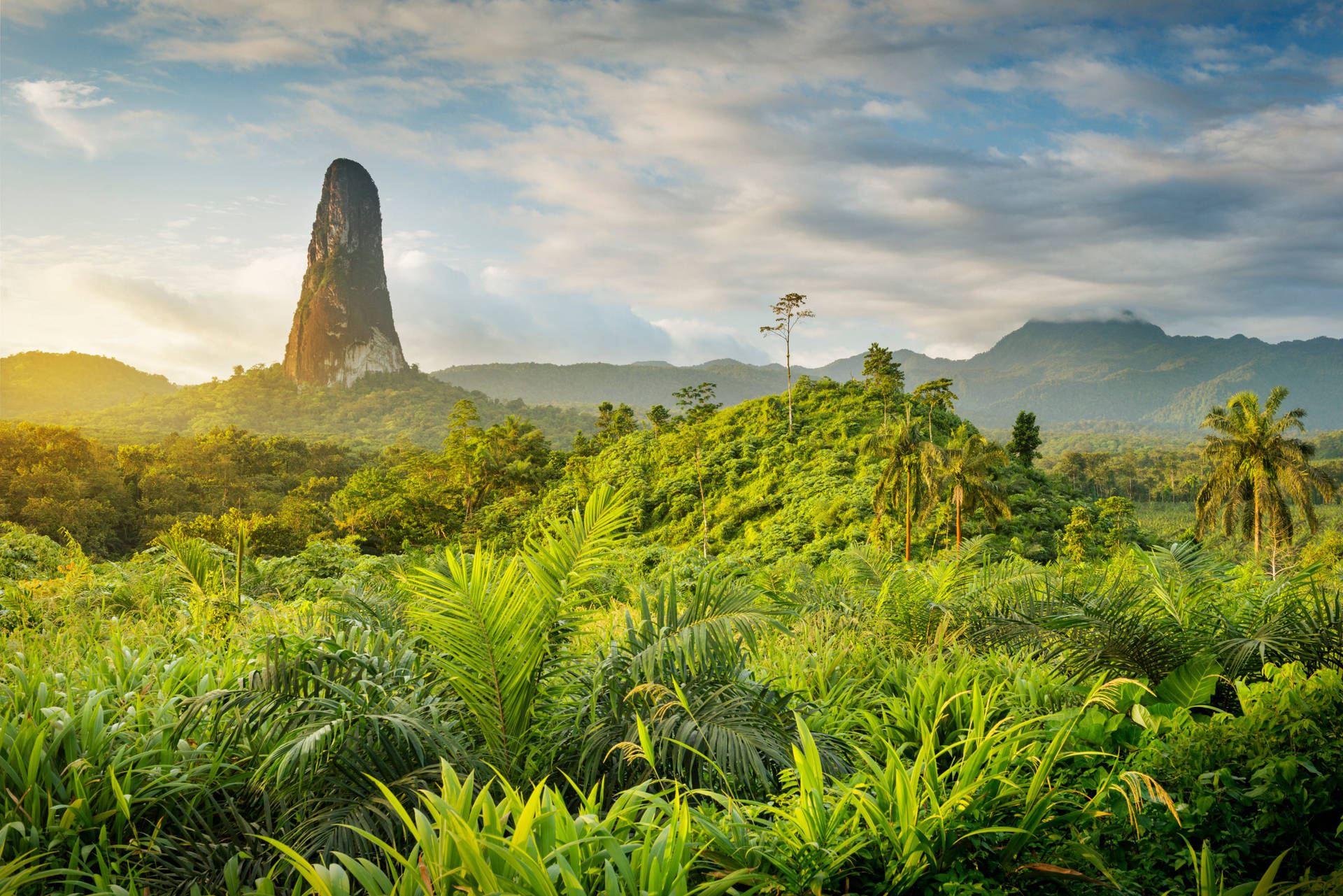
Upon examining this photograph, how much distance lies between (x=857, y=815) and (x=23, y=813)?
112 inches

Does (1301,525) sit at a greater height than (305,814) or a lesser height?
lesser

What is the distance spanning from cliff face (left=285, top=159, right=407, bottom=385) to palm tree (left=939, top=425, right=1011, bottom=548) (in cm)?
11623

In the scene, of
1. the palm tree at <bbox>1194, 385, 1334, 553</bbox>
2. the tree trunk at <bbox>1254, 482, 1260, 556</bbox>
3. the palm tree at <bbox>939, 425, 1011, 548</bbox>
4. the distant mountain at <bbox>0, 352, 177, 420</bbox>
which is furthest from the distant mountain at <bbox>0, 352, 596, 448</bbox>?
the tree trunk at <bbox>1254, 482, 1260, 556</bbox>

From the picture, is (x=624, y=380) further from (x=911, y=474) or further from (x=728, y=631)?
(x=728, y=631)

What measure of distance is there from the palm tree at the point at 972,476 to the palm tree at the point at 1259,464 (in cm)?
688

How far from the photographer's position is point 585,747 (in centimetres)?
268

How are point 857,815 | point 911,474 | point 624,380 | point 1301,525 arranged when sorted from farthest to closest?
point 624,380 → point 1301,525 → point 911,474 → point 857,815

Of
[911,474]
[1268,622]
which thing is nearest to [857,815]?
[1268,622]

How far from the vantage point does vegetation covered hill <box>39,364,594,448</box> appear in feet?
283

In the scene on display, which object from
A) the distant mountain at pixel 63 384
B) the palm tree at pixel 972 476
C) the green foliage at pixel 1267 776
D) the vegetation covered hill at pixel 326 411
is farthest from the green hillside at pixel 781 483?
the distant mountain at pixel 63 384

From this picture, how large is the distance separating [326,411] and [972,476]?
106389 millimetres

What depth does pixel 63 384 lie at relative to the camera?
344 ft

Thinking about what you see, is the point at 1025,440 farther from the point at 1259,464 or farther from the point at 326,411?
the point at 326,411

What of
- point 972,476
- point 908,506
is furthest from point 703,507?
point 972,476
